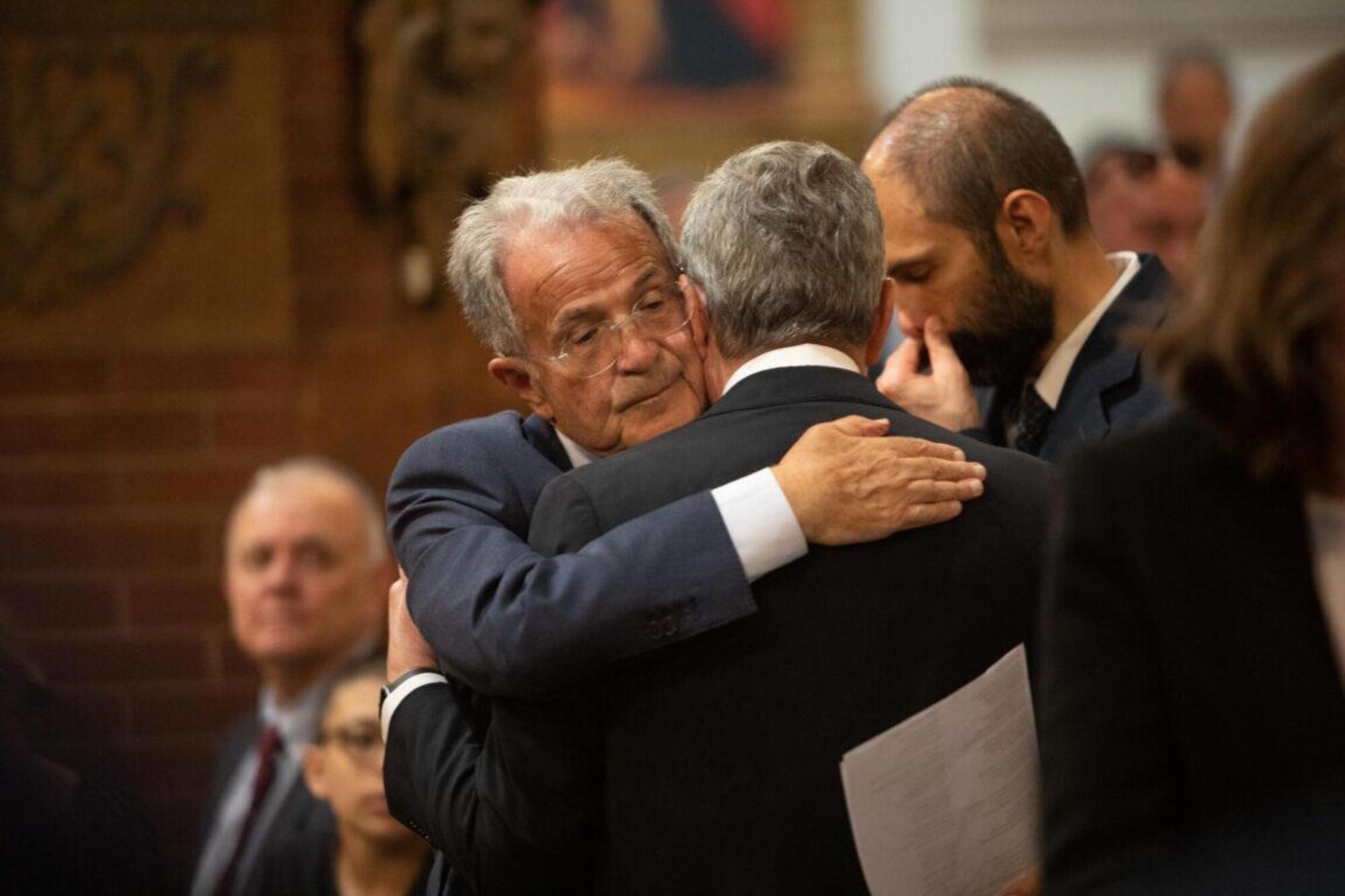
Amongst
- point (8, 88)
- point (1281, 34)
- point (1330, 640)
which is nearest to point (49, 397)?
point (8, 88)

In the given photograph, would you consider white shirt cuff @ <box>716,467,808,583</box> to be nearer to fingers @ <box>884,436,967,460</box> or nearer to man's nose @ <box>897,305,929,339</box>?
fingers @ <box>884,436,967,460</box>

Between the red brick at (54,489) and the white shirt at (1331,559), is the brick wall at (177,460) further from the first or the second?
the white shirt at (1331,559)

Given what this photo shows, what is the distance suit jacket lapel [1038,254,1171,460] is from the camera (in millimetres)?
2354

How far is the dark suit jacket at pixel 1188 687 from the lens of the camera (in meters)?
1.29

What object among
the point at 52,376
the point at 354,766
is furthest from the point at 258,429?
the point at 354,766

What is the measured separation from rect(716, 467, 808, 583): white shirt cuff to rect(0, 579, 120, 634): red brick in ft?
8.40

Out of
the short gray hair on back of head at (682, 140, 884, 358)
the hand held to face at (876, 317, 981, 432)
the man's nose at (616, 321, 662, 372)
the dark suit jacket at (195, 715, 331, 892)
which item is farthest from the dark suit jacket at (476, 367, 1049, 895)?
the dark suit jacket at (195, 715, 331, 892)

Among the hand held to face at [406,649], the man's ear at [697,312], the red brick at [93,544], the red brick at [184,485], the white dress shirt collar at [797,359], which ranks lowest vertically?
the red brick at [93,544]

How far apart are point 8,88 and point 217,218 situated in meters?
0.49

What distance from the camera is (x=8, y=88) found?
12.6 ft

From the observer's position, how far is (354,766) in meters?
3.23

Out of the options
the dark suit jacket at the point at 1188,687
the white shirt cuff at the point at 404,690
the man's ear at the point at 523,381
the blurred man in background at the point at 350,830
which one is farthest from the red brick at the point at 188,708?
the dark suit jacket at the point at 1188,687

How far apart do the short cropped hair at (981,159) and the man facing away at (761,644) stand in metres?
0.64

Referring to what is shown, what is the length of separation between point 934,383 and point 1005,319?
17 centimetres
